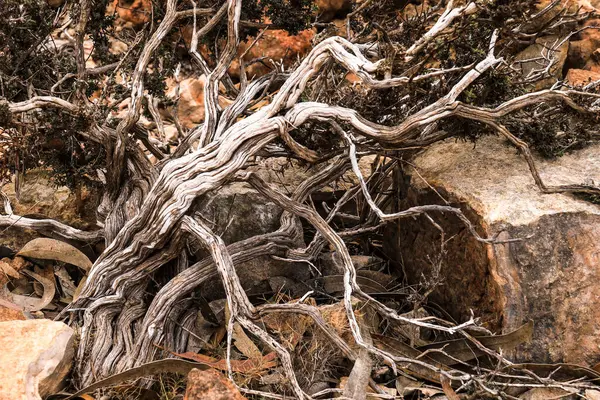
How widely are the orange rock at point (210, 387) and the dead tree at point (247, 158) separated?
42cm

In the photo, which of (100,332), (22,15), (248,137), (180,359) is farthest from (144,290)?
(22,15)

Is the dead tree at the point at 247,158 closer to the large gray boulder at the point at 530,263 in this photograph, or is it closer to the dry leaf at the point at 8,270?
the large gray boulder at the point at 530,263

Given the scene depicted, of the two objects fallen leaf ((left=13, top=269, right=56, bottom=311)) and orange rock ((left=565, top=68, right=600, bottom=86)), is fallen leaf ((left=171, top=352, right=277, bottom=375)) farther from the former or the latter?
orange rock ((left=565, top=68, right=600, bottom=86))

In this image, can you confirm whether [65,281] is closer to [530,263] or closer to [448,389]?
[448,389]

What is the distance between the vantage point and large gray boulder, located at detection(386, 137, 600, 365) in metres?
A: 4.04

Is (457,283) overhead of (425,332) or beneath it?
overhead

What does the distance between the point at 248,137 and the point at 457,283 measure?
1.61 m

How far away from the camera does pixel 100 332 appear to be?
429 cm

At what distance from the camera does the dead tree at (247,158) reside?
399cm

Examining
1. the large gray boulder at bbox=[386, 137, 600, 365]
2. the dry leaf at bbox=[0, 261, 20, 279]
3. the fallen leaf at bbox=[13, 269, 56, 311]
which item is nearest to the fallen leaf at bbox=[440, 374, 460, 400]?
the large gray boulder at bbox=[386, 137, 600, 365]

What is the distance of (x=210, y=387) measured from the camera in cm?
332

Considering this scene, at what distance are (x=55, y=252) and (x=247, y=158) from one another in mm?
1734

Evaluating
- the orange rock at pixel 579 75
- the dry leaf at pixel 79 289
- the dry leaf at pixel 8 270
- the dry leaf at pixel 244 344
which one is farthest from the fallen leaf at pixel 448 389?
the orange rock at pixel 579 75

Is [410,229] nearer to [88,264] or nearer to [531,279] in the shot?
[531,279]
